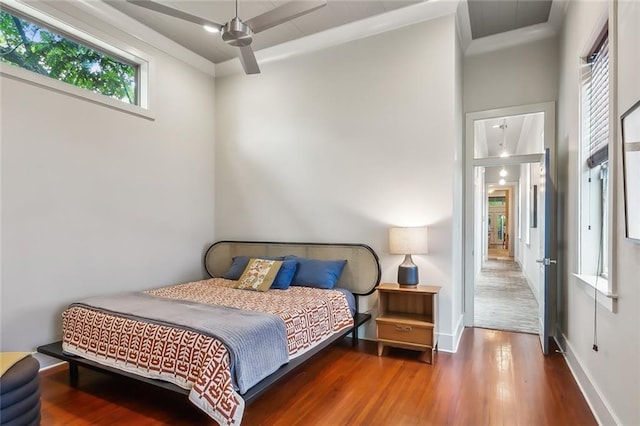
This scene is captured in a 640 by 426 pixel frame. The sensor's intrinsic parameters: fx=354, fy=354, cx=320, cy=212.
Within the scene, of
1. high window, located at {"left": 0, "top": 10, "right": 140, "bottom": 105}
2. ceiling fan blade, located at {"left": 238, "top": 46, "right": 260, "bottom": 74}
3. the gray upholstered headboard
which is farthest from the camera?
the gray upholstered headboard

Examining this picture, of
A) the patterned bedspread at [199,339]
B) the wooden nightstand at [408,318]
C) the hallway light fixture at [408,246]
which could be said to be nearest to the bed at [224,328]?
the patterned bedspread at [199,339]

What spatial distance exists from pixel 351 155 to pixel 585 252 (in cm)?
239

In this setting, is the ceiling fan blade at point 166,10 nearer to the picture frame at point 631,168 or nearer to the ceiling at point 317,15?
the ceiling at point 317,15

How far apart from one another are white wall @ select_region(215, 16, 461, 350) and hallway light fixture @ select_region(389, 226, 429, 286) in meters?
0.21

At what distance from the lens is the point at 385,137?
12.9 feet

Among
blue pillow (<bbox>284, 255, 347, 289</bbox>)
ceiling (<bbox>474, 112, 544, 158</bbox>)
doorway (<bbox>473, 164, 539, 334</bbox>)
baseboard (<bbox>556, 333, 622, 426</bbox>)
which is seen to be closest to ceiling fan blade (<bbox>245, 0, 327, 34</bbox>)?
blue pillow (<bbox>284, 255, 347, 289</bbox>)

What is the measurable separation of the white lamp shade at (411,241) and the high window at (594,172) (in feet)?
4.18

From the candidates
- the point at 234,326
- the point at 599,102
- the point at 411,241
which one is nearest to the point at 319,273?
the point at 411,241

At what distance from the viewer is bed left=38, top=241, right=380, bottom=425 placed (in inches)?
83.3

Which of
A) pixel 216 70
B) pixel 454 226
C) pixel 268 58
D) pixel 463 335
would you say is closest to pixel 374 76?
pixel 268 58

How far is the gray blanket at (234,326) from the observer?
216 cm

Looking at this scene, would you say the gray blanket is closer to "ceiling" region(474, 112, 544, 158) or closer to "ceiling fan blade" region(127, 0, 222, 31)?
"ceiling fan blade" region(127, 0, 222, 31)

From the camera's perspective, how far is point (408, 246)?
11.5 ft

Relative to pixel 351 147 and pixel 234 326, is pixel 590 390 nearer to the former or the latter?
pixel 234 326
